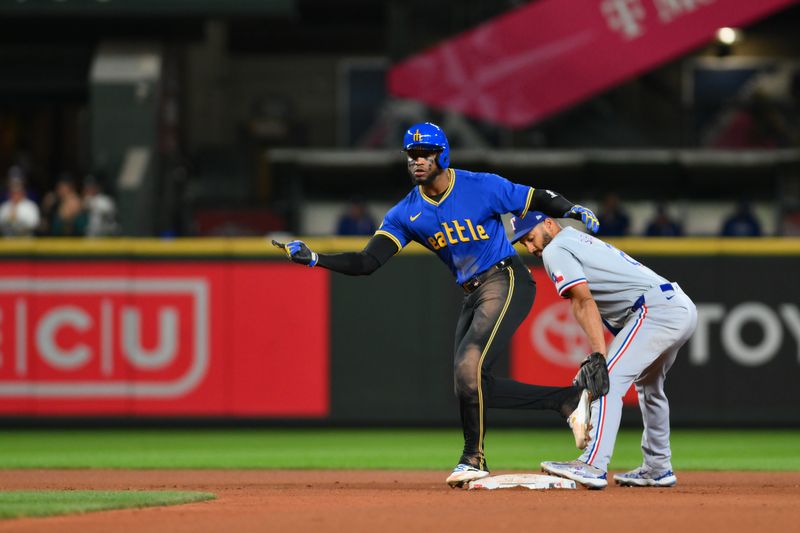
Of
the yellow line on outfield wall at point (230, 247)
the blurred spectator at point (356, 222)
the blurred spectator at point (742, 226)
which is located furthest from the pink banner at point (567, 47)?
the yellow line on outfield wall at point (230, 247)

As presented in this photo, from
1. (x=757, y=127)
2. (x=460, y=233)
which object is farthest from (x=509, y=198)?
(x=757, y=127)

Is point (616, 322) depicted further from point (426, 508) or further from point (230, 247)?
point (230, 247)

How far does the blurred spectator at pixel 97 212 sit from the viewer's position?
16453 mm

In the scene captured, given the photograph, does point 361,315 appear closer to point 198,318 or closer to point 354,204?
point 198,318

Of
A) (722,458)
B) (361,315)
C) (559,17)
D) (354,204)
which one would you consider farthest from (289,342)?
(559,17)

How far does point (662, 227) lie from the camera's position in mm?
17156

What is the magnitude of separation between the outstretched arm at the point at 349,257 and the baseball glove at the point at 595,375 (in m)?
1.42

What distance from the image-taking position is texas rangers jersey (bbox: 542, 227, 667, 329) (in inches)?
331

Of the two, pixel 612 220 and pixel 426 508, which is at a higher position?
pixel 612 220

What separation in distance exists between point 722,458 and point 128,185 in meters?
9.23

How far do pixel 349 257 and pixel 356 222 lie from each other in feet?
28.3

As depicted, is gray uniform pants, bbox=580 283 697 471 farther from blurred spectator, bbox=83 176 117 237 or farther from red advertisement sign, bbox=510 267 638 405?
blurred spectator, bbox=83 176 117 237

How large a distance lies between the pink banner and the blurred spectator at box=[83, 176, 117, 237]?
5825 mm

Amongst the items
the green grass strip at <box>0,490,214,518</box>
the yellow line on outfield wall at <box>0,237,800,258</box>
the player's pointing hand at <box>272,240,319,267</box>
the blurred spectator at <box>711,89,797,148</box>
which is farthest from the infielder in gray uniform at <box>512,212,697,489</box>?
the blurred spectator at <box>711,89,797,148</box>
